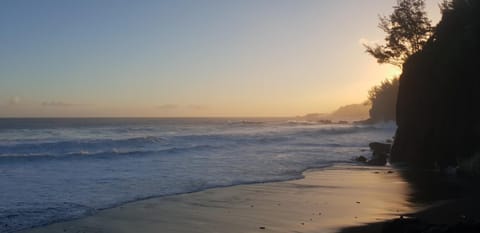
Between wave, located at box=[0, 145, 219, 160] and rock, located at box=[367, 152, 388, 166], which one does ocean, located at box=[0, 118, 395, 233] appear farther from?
rock, located at box=[367, 152, 388, 166]

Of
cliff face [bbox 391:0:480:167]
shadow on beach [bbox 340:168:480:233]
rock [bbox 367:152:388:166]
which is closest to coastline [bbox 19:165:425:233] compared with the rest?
shadow on beach [bbox 340:168:480:233]

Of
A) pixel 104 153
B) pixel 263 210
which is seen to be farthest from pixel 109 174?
pixel 104 153

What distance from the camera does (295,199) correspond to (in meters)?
18.9

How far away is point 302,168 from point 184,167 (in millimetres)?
6686

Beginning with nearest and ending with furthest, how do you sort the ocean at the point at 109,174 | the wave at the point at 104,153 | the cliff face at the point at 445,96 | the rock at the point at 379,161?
1. the ocean at the point at 109,174
2. the cliff face at the point at 445,96
3. the rock at the point at 379,161
4. the wave at the point at 104,153

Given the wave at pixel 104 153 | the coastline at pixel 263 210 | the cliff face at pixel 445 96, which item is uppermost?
the cliff face at pixel 445 96

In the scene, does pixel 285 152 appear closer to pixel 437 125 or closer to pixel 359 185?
pixel 437 125

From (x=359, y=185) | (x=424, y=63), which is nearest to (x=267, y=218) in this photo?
(x=359, y=185)

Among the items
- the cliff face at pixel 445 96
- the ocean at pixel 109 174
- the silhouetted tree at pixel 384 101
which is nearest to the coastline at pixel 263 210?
the ocean at pixel 109 174

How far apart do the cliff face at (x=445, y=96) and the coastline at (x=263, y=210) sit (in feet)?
15.8

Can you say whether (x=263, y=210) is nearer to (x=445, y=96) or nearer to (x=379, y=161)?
(x=445, y=96)

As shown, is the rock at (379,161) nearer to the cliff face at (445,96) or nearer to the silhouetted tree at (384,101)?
the cliff face at (445,96)

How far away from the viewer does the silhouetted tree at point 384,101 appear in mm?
108750

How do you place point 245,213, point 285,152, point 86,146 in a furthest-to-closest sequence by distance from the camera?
point 86,146 < point 285,152 < point 245,213
